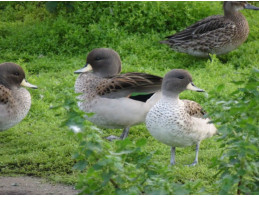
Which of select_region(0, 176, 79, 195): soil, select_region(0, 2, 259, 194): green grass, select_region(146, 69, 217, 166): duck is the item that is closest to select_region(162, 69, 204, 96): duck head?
select_region(146, 69, 217, 166): duck

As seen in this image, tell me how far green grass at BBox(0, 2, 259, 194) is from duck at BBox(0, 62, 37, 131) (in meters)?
0.35

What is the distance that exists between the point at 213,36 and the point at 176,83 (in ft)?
11.8

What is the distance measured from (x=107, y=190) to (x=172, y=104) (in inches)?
80.6

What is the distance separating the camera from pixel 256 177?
3.59 m

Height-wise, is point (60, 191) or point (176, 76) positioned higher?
point (176, 76)

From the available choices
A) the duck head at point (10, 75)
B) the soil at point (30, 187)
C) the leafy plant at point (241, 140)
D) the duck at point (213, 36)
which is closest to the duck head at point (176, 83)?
the soil at point (30, 187)

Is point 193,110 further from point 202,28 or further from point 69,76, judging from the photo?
point 202,28

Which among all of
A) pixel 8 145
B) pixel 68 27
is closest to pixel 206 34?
pixel 68 27

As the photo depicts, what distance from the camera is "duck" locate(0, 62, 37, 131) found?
6062 millimetres

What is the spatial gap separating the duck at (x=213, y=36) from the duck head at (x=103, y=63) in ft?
8.02

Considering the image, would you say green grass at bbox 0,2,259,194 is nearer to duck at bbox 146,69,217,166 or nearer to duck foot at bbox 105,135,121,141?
duck foot at bbox 105,135,121,141

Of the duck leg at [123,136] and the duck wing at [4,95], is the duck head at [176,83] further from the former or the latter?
the duck wing at [4,95]

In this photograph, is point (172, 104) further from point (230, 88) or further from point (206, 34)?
point (206, 34)

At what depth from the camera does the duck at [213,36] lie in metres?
8.89
